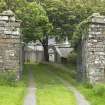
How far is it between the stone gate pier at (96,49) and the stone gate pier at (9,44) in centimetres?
396

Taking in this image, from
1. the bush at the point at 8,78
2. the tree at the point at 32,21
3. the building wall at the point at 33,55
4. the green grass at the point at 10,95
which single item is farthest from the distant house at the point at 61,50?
the green grass at the point at 10,95

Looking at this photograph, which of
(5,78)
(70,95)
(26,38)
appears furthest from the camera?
(26,38)

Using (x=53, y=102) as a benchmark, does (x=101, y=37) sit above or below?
above

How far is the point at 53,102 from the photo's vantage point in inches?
650

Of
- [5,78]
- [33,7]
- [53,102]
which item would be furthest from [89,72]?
[33,7]

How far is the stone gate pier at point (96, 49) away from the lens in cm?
2425

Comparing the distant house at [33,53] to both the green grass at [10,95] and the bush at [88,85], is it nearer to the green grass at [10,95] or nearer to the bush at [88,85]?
the bush at [88,85]

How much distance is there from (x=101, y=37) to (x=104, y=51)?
0.81 m

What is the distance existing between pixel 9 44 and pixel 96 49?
16.0 ft

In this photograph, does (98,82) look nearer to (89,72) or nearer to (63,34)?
(89,72)

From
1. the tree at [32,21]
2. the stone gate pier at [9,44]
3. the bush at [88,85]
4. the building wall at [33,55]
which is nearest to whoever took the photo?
the bush at [88,85]

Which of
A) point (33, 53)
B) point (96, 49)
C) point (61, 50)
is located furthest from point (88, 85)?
point (33, 53)

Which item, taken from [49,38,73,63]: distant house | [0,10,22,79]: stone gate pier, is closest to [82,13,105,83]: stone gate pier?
[0,10,22,79]: stone gate pier

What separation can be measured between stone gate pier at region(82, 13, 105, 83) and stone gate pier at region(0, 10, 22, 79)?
13.0ft
